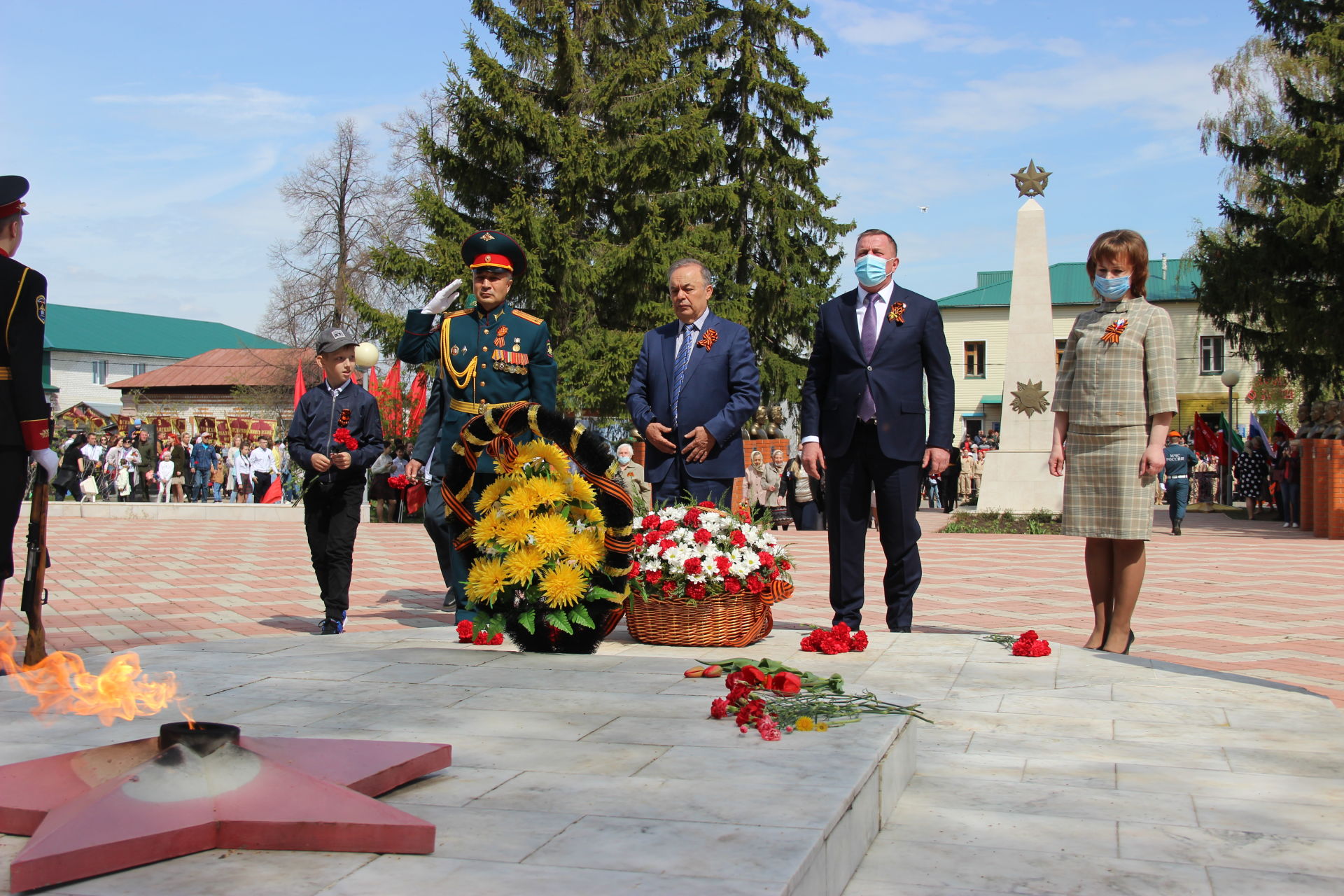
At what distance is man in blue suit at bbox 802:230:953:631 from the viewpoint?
230 inches

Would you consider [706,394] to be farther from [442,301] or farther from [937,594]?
[937,594]

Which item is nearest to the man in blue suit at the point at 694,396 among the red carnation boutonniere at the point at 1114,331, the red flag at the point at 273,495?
the red carnation boutonniere at the point at 1114,331

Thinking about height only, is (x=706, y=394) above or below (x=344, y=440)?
above

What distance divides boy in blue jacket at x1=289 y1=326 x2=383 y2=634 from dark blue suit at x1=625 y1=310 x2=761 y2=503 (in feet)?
6.50

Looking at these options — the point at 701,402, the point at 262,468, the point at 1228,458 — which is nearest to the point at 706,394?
the point at 701,402

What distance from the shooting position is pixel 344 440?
7.15 m

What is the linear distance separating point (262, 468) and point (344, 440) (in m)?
19.9

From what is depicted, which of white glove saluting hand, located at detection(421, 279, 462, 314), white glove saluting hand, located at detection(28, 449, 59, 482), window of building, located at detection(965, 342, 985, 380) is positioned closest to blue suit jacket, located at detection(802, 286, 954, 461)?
white glove saluting hand, located at detection(421, 279, 462, 314)

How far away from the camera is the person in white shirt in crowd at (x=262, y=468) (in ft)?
84.8

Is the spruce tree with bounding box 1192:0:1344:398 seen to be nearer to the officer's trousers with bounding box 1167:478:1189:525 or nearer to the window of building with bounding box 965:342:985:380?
the officer's trousers with bounding box 1167:478:1189:525

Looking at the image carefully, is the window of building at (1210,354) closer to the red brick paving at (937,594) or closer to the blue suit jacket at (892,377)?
the red brick paving at (937,594)

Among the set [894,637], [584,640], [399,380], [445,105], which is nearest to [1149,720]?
[894,637]

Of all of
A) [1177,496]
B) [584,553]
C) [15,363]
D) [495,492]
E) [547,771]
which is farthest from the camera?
[1177,496]

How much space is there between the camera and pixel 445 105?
2595 cm
